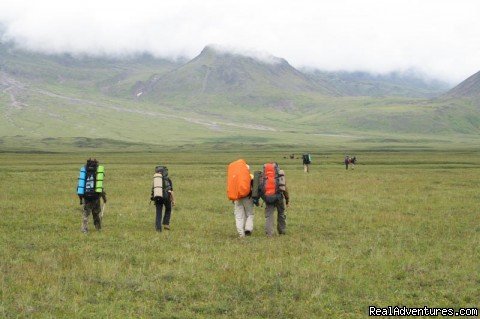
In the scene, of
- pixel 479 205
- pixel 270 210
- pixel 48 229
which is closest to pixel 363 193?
pixel 479 205

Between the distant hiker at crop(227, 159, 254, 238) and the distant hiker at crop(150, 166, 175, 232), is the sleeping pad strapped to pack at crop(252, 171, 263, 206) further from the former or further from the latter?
the distant hiker at crop(150, 166, 175, 232)

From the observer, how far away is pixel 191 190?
124ft

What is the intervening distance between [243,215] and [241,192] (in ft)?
3.37

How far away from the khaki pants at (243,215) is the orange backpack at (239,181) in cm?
38

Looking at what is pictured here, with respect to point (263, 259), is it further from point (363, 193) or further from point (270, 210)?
point (363, 193)

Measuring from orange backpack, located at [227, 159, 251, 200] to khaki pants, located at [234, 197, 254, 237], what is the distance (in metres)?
0.38

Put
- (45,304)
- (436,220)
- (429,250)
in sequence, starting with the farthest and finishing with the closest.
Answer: (436,220), (429,250), (45,304)

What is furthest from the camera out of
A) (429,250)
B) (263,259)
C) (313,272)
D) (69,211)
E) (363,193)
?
(363,193)

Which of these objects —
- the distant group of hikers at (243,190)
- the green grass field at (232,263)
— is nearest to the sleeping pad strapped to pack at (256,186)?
the distant group of hikers at (243,190)

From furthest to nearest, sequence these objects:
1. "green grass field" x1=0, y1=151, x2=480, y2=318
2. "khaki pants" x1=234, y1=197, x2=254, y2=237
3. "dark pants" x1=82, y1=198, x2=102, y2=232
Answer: "dark pants" x1=82, y1=198, x2=102, y2=232, "khaki pants" x1=234, y1=197, x2=254, y2=237, "green grass field" x1=0, y1=151, x2=480, y2=318

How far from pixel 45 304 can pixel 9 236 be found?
9.09m

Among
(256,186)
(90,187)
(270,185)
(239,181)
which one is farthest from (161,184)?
(270,185)

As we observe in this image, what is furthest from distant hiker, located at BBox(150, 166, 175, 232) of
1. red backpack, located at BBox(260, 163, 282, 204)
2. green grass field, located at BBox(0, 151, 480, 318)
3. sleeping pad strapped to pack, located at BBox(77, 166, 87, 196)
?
red backpack, located at BBox(260, 163, 282, 204)

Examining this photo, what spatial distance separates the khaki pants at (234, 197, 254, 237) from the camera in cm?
1881
